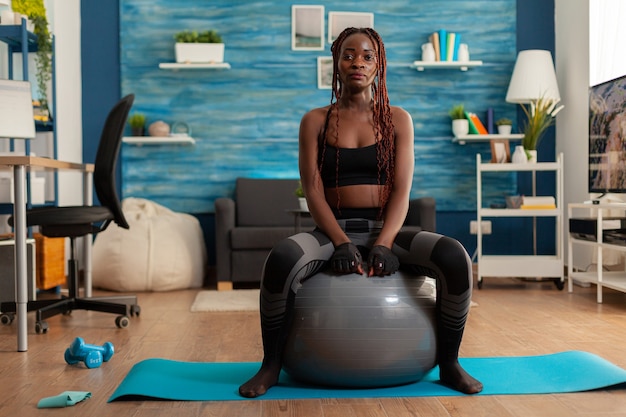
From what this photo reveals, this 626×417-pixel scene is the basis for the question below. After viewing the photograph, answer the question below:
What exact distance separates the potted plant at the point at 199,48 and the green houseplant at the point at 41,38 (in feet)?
3.50

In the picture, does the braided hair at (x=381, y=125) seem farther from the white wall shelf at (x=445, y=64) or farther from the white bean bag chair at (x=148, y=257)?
the white wall shelf at (x=445, y=64)

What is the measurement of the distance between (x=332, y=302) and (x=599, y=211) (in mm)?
2509

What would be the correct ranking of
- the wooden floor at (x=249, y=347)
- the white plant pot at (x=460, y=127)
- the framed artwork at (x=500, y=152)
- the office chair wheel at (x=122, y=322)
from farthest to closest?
the white plant pot at (x=460, y=127) < the framed artwork at (x=500, y=152) < the office chair wheel at (x=122, y=322) < the wooden floor at (x=249, y=347)

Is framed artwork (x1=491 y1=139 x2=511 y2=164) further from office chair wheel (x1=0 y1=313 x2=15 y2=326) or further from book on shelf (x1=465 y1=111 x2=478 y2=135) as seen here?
office chair wheel (x1=0 y1=313 x2=15 y2=326)

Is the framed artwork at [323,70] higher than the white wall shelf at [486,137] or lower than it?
higher

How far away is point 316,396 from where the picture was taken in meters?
2.25

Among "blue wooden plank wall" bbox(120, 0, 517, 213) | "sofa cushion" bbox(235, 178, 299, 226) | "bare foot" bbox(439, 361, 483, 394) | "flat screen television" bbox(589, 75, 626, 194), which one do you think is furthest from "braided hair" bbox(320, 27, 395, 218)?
"blue wooden plank wall" bbox(120, 0, 517, 213)

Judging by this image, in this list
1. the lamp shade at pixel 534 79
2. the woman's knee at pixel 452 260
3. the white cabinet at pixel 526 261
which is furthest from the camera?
the lamp shade at pixel 534 79

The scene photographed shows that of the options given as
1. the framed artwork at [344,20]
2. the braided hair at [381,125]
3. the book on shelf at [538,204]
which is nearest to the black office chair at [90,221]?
the braided hair at [381,125]

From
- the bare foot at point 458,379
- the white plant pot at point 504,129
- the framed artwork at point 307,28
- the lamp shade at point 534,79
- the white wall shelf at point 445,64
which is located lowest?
the bare foot at point 458,379

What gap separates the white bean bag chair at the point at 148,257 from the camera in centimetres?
496

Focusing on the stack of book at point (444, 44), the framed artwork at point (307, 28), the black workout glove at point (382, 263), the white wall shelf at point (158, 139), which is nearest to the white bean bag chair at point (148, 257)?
the white wall shelf at point (158, 139)

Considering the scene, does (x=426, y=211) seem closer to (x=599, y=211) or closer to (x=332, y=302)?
(x=599, y=211)

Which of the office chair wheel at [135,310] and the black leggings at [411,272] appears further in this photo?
the office chair wheel at [135,310]
